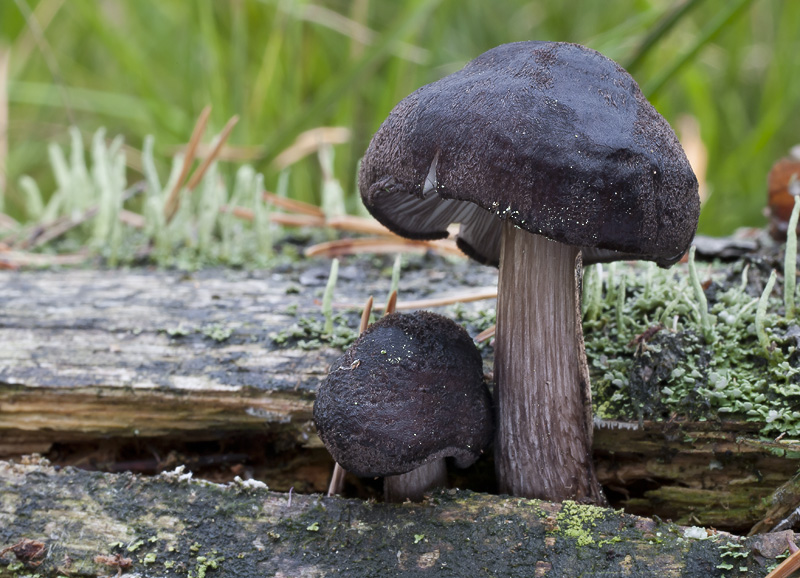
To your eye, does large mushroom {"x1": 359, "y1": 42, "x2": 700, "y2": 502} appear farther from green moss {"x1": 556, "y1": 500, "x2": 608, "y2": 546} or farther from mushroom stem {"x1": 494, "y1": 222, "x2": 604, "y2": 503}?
green moss {"x1": 556, "y1": 500, "x2": 608, "y2": 546}

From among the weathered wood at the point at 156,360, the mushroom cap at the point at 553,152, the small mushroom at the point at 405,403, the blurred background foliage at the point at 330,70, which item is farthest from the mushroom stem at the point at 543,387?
the blurred background foliage at the point at 330,70

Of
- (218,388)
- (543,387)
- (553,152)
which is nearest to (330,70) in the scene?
(218,388)

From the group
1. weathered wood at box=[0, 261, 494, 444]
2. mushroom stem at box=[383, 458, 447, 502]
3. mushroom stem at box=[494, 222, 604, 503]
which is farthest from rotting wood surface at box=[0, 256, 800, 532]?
mushroom stem at box=[383, 458, 447, 502]

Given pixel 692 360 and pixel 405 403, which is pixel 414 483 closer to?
pixel 405 403

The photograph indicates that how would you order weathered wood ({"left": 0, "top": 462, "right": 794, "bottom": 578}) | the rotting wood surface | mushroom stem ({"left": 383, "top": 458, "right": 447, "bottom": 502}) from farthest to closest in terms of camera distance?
1. the rotting wood surface
2. mushroom stem ({"left": 383, "top": 458, "right": 447, "bottom": 502})
3. weathered wood ({"left": 0, "top": 462, "right": 794, "bottom": 578})

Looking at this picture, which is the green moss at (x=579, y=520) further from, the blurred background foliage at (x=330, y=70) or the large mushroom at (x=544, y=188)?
the blurred background foliage at (x=330, y=70)

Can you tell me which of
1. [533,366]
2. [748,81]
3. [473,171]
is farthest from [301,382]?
[748,81]
